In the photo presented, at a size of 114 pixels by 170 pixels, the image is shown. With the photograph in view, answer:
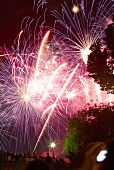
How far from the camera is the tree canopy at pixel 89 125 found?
1398 inches

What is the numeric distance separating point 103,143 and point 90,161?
0.22 m

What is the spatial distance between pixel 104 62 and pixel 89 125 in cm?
1213

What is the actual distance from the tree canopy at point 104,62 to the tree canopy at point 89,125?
611cm

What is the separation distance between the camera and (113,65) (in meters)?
27.8

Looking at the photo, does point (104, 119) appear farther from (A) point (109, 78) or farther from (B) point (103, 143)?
(B) point (103, 143)

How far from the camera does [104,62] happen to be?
27812mm

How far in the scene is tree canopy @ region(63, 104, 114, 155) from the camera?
35500 mm

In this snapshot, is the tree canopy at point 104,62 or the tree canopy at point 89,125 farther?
→ the tree canopy at point 89,125

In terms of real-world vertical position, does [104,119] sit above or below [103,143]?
above

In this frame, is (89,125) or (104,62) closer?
(104,62)

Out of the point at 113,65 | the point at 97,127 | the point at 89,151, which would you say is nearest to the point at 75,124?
the point at 97,127

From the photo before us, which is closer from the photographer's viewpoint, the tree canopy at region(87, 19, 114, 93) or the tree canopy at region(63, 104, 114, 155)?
the tree canopy at region(87, 19, 114, 93)

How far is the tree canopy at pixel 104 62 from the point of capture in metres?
27.4

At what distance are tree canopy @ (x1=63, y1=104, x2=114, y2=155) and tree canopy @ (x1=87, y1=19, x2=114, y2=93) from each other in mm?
6115
